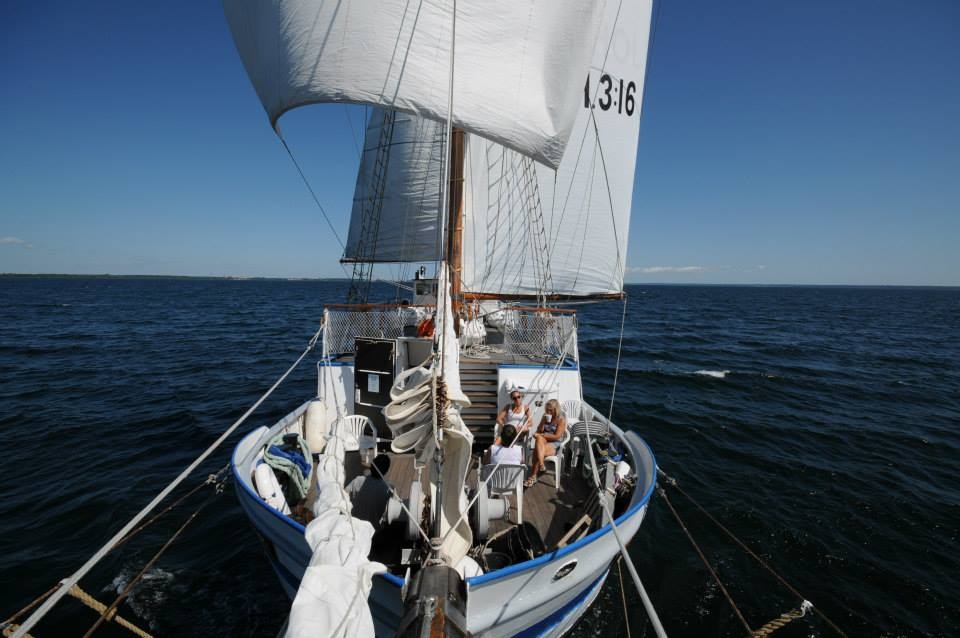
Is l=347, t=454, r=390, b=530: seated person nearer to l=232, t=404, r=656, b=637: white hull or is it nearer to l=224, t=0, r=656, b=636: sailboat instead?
l=224, t=0, r=656, b=636: sailboat

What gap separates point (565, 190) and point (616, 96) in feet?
9.57

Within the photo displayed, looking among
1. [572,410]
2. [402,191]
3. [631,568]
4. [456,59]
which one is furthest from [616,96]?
[631,568]

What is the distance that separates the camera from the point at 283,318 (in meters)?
44.9

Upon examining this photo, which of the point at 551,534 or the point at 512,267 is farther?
the point at 512,267

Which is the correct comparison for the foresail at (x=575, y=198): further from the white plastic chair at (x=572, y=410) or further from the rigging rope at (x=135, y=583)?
the rigging rope at (x=135, y=583)

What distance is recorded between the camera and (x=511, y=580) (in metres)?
3.72

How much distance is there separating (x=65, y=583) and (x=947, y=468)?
56.8ft

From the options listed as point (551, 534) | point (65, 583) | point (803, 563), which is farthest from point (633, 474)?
point (65, 583)

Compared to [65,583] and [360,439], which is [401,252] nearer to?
[360,439]

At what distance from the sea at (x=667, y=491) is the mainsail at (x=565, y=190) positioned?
5709mm

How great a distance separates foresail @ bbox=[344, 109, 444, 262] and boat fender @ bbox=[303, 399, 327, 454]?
739 centimetres

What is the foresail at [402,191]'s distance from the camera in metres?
14.7

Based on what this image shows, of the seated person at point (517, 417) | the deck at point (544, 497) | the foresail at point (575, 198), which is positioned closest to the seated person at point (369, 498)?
the deck at point (544, 497)

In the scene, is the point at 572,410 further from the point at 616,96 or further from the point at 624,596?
the point at 616,96
